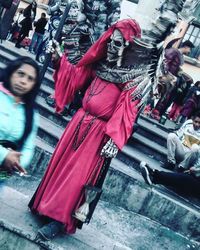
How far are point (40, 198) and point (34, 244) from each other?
Result: 0.44 metres

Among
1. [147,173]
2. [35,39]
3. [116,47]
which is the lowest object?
[147,173]

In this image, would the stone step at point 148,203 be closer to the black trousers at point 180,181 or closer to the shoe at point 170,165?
the black trousers at point 180,181

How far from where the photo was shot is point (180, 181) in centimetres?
641

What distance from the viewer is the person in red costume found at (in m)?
3.62

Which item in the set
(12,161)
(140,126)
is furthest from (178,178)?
(12,161)

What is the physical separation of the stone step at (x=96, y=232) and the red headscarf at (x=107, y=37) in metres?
1.41

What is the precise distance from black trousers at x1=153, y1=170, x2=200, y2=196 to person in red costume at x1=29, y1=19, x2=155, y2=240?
272cm

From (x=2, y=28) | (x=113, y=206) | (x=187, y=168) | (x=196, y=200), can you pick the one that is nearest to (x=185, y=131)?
(x=187, y=168)

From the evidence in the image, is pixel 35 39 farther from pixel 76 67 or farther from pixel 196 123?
pixel 76 67

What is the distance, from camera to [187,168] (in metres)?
6.86

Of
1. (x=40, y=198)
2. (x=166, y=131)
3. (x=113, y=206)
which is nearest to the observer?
(x=40, y=198)

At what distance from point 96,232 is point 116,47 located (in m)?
1.95

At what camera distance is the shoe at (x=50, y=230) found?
3.60m

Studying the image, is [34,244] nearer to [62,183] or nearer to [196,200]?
[62,183]
